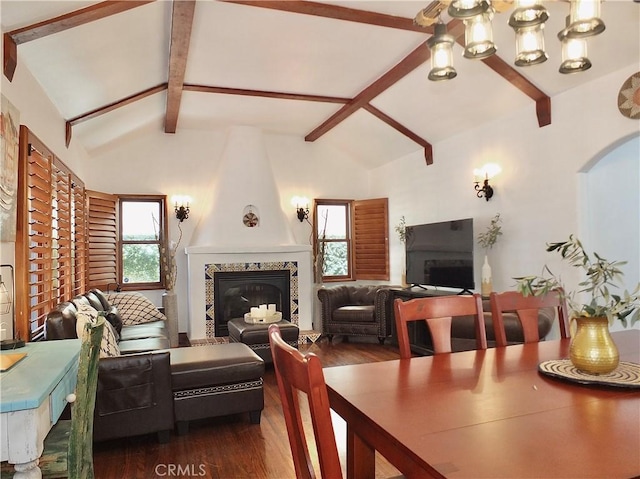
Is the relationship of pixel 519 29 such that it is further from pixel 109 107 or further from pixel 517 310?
pixel 109 107

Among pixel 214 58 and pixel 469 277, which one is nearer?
pixel 214 58

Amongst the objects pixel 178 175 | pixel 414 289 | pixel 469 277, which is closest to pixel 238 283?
pixel 178 175

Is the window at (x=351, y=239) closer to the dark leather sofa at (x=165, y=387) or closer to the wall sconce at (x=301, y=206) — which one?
the wall sconce at (x=301, y=206)

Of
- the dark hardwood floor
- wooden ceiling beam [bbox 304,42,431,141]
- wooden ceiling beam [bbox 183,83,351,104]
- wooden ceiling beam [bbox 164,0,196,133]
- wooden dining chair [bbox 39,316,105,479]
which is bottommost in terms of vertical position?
the dark hardwood floor

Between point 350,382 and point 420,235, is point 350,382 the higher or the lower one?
the lower one

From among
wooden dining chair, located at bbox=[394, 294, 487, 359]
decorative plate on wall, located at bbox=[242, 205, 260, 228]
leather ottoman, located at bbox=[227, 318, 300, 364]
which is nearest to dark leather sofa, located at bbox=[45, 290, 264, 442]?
leather ottoman, located at bbox=[227, 318, 300, 364]

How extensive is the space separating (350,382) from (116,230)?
5610 millimetres

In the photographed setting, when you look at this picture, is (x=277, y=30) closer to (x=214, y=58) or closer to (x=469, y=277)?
(x=214, y=58)

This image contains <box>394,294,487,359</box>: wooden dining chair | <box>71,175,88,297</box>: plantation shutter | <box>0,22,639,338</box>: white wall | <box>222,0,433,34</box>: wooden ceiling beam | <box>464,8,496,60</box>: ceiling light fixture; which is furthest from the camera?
<box>71,175,88,297</box>: plantation shutter

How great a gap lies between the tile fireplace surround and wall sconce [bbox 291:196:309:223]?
65 centimetres

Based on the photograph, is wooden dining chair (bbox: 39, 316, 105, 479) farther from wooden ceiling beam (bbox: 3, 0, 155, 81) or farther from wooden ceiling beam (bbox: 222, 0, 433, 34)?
wooden ceiling beam (bbox: 222, 0, 433, 34)

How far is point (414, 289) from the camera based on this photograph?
20.0 feet

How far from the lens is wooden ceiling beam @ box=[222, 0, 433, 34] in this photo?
3418 mm

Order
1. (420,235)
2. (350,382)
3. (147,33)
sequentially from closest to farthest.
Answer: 1. (350,382)
2. (147,33)
3. (420,235)
